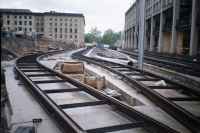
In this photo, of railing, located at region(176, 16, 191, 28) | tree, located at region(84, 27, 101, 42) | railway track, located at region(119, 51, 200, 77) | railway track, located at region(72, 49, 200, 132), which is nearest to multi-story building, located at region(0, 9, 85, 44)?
tree, located at region(84, 27, 101, 42)

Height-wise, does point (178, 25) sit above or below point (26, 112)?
above

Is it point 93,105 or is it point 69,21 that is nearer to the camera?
point 93,105

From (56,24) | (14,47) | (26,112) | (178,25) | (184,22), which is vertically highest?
(56,24)

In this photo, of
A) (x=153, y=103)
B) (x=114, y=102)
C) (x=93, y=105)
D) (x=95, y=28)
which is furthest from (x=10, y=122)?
(x=95, y=28)

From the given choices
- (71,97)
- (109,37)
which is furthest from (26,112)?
(109,37)

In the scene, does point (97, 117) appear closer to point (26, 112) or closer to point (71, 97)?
point (26, 112)

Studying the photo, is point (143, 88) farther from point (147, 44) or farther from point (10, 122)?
point (147, 44)

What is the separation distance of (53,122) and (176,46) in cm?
3275

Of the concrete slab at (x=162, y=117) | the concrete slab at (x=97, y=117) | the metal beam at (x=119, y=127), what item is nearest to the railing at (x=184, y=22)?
the concrete slab at (x=162, y=117)

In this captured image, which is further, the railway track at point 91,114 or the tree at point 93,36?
the tree at point 93,36

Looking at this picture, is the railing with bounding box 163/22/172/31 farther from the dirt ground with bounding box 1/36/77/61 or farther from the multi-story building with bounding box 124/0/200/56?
the dirt ground with bounding box 1/36/77/61

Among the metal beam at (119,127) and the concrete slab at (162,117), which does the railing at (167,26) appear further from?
the metal beam at (119,127)

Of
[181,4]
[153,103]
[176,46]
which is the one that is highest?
[181,4]

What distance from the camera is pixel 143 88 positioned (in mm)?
6500
